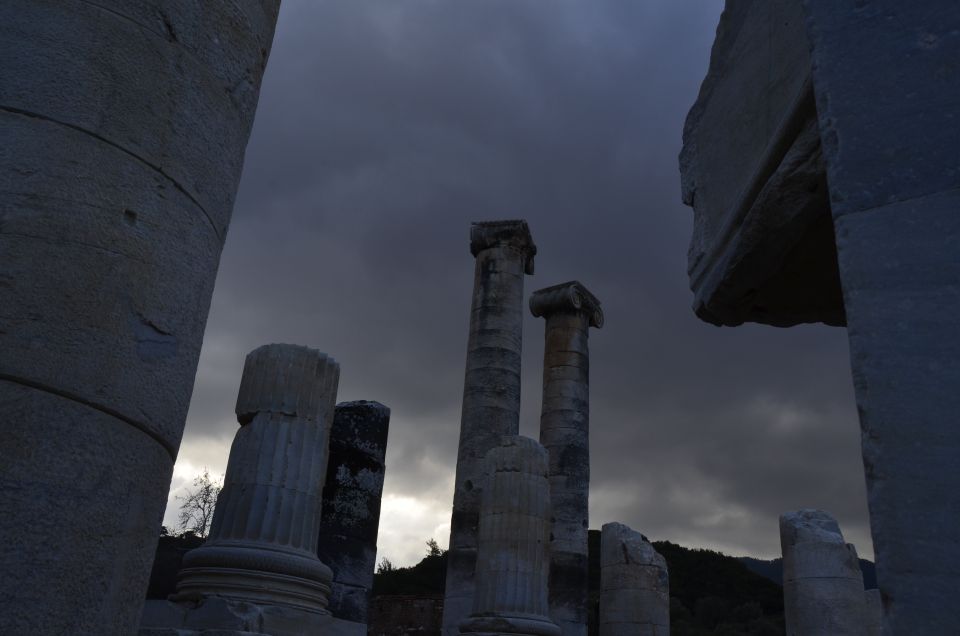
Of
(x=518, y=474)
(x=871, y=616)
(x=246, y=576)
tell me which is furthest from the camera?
(x=871, y=616)

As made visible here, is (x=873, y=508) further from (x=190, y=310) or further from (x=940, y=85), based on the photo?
(x=190, y=310)

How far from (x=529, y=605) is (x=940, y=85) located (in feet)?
33.0

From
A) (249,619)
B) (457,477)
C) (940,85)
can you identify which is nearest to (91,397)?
(940,85)

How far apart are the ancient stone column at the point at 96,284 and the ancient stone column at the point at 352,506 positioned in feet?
19.8

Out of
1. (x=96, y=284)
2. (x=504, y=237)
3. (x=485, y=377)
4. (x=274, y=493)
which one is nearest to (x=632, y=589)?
(x=485, y=377)

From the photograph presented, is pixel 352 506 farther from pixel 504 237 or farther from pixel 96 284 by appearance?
pixel 504 237

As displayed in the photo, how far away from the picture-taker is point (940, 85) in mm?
2641

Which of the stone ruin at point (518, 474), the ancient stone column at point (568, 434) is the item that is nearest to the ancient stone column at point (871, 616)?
the stone ruin at point (518, 474)

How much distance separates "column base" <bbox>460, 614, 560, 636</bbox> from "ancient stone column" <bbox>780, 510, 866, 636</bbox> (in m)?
5.40

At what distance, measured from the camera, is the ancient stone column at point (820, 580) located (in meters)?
13.9

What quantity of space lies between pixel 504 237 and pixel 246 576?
47.3 feet

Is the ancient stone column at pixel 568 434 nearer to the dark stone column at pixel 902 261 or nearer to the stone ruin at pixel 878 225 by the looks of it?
the stone ruin at pixel 878 225

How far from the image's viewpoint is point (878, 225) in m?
2.60

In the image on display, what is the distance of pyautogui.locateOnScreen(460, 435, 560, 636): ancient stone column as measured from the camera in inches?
440
